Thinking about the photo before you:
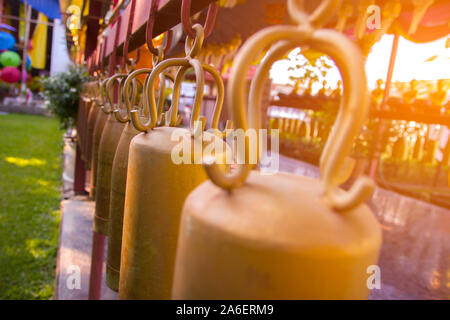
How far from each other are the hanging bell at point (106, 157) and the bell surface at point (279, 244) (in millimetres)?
708

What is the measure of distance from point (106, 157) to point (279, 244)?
81cm

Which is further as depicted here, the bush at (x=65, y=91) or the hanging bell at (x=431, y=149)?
the hanging bell at (x=431, y=149)

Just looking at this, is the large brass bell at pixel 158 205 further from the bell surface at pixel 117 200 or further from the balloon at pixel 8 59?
the balloon at pixel 8 59

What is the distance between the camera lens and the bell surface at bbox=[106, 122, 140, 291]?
0.77 metres

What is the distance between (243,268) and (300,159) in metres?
5.81

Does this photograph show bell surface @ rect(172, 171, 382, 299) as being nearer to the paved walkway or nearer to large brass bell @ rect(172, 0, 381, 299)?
large brass bell @ rect(172, 0, 381, 299)

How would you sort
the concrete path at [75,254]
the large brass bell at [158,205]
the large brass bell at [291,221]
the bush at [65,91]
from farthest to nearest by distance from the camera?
the bush at [65,91]
the concrete path at [75,254]
the large brass bell at [158,205]
the large brass bell at [291,221]

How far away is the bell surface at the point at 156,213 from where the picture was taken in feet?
1.81

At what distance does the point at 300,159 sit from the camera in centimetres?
601

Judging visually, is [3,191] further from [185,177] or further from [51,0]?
[185,177]

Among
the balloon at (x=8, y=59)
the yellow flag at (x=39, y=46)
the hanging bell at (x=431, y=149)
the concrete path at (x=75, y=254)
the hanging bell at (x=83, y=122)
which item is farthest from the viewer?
the yellow flag at (x=39, y=46)

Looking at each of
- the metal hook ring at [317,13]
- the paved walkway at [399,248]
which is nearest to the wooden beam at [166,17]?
the metal hook ring at [317,13]

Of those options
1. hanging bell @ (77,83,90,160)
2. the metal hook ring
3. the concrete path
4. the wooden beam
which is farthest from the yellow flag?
the metal hook ring

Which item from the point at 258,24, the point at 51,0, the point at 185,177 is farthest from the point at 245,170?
the point at 51,0
